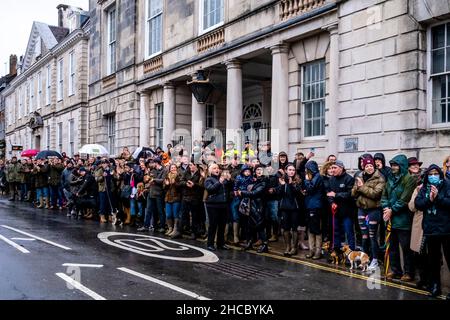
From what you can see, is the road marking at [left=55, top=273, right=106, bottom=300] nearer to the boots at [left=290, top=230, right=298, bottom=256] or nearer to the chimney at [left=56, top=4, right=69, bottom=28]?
the boots at [left=290, top=230, right=298, bottom=256]

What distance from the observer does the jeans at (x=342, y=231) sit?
9.48 metres

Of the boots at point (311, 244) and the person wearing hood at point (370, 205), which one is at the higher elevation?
the person wearing hood at point (370, 205)

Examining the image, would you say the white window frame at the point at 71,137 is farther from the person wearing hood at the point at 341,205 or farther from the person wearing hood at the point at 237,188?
the person wearing hood at the point at 341,205

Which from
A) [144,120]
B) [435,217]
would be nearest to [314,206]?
[435,217]

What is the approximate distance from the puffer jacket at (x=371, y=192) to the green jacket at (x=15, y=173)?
1951 cm

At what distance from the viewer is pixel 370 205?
8.85 meters

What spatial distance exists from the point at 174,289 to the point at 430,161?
6.46 metres

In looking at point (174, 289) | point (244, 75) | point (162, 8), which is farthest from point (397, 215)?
point (162, 8)

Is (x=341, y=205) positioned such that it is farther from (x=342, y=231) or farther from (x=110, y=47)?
(x=110, y=47)

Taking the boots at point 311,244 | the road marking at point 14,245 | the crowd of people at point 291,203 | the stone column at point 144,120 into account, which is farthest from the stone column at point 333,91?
the stone column at point 144,120

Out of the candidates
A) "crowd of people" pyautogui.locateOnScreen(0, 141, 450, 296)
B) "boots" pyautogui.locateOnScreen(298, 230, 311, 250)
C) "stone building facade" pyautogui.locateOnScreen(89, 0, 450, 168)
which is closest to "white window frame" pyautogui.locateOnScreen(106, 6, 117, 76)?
"stone building facade" pyautogui.locateOnScreen(89, 0, 450, 168)

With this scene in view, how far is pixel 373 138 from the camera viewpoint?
11.9 m

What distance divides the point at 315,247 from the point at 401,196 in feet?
7.70
